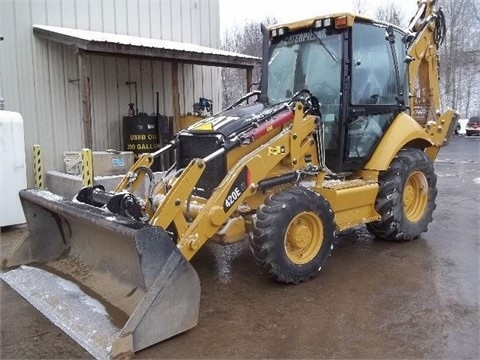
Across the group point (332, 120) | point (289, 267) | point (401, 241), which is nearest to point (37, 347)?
point (289, 267)

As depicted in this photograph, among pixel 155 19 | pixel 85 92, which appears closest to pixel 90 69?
pixel 85 92

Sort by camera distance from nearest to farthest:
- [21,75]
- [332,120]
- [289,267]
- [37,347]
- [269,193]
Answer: [37,347] < [289,267] < [269,193] < [332,120] < [21,75]

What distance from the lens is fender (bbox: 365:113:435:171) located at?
5676mm

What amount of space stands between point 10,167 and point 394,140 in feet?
18.2

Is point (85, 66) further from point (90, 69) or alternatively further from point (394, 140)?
point (394, 140)

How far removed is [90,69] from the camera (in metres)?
10.2

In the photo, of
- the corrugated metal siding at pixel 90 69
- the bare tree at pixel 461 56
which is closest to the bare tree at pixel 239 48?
the bare tree at pixel 461 56

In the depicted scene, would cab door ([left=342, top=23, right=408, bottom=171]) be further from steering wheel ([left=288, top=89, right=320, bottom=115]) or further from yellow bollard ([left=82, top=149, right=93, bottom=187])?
yellow bollard ([left=82, top=149, right=93, bottom=187])

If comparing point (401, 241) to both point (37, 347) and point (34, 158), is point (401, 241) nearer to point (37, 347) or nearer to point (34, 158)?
point (37, 347)

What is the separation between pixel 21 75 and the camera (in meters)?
9.10

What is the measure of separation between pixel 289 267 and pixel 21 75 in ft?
23.0

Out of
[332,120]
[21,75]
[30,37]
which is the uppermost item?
[30,37]

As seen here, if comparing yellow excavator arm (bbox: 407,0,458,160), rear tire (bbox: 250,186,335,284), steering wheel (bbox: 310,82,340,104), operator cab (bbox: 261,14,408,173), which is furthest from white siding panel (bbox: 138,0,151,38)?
rear tire (bbox: 250,186,335,284)

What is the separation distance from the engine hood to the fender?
55.4 inches
